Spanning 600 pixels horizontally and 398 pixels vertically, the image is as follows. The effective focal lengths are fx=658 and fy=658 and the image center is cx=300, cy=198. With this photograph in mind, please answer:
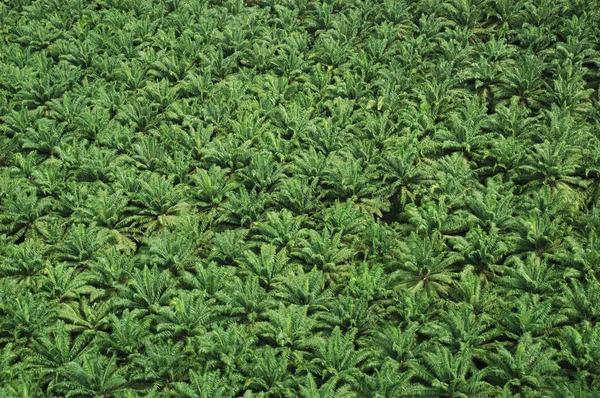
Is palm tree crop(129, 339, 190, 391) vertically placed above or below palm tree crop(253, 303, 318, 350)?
below

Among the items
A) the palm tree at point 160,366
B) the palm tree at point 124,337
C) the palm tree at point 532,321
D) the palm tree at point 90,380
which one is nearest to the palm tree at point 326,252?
the palm tree at point 160,366

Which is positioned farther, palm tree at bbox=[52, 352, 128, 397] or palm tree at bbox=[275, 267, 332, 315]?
palm tree at bbox=[275, 267, 332, 315]

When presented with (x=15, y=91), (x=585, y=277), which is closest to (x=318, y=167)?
(x=585, y=277)

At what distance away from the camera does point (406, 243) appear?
18.3 metres

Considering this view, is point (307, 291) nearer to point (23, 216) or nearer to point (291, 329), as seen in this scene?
point (291, 329)

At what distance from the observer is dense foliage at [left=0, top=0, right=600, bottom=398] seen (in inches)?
620

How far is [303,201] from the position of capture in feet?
65.3

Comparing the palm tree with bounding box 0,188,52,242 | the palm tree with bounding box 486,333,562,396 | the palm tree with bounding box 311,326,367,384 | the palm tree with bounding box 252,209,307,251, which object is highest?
the palm tree with bounding box 486,333,562,396

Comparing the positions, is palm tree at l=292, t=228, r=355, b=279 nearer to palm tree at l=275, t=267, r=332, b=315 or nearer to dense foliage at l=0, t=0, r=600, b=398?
dense foliage at l=0, t=0, r=600, b=398

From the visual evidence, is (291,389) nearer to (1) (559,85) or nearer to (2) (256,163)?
(2) (256,163)

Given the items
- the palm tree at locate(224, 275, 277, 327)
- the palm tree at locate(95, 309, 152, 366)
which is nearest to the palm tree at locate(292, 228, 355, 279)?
the palm tree at locate(224, 275, 277, 327)

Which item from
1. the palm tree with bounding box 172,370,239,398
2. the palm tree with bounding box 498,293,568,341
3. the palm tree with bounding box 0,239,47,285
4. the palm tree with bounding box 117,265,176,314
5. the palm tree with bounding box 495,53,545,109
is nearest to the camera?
the palm tree with bounding box 172,370,239,398

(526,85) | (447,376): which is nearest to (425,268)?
(447,376)

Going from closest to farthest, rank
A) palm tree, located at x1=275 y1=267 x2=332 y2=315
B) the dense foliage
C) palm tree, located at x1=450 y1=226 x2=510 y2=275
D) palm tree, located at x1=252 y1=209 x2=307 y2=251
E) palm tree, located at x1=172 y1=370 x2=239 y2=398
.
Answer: palm tree, located at x1=172 y1=370 x2=239 y2=398 → the dense foliage → palm tree, located at x1=275 y1=267 x2=332 y2=315 → palm tree, located at x1=450 y1=226 x2=510 y2=275 → palm tree, located at x1=252 y1=209 x2=307 y2=251
